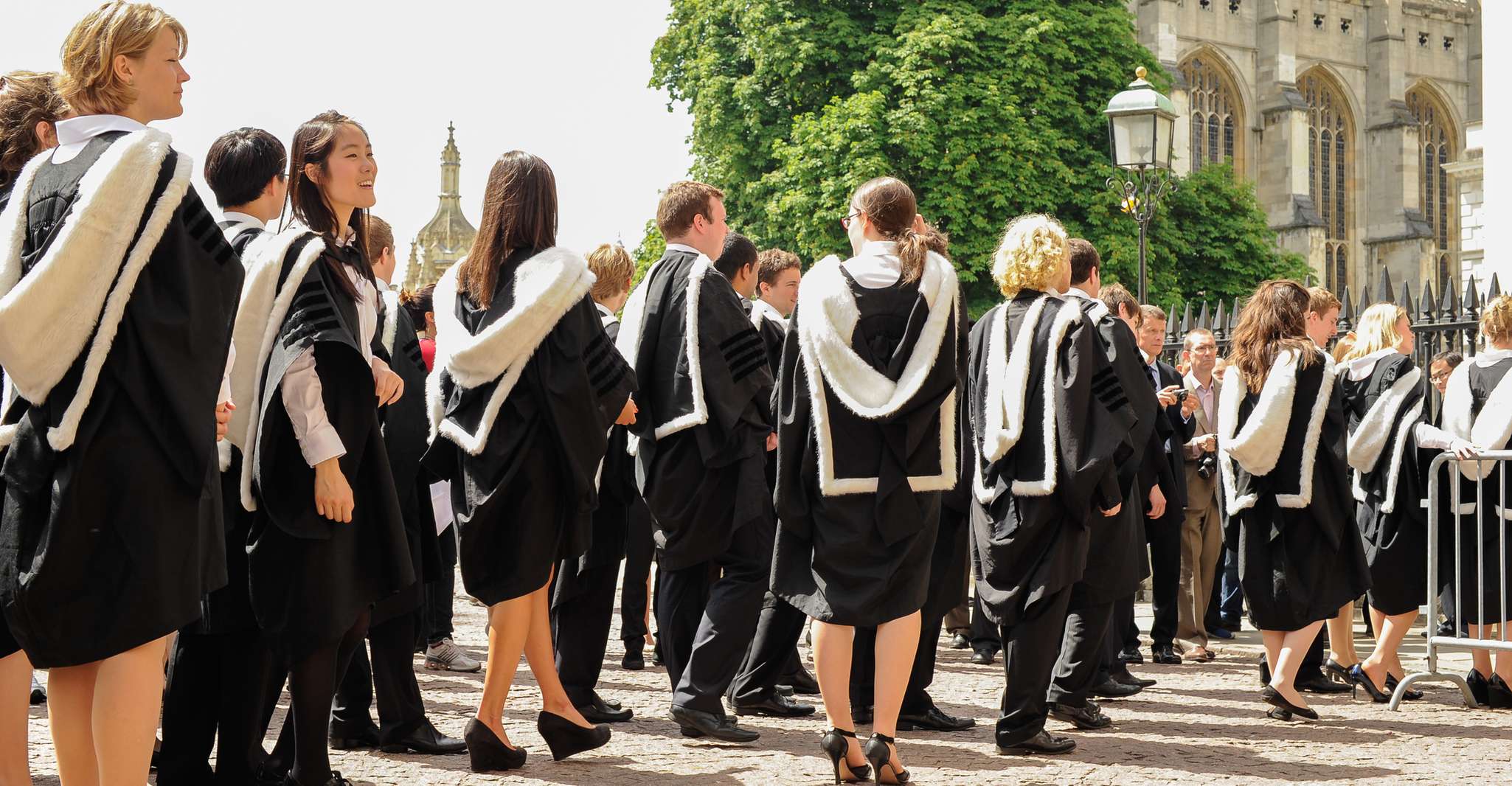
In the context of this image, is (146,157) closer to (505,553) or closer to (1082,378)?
(505,553)

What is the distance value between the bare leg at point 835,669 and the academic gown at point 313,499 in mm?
1474

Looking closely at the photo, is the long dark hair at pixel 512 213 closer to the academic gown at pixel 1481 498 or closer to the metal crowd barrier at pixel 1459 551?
the metal crowd barrier at pixel 1459 551

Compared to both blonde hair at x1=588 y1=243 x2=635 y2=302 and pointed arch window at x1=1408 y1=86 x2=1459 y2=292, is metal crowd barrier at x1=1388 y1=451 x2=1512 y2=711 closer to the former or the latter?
blonde hair at x1=588 y1=243 x2=635 y2=302

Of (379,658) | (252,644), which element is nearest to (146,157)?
(252,644)

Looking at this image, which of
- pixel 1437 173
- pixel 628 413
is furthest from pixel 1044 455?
pixel 1437 173

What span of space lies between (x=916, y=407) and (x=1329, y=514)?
7.75ft

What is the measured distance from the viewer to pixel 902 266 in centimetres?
577

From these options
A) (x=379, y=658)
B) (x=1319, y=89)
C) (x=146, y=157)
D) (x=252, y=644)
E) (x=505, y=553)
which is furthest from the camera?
(x=1319, y=89)

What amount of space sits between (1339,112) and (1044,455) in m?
59.4

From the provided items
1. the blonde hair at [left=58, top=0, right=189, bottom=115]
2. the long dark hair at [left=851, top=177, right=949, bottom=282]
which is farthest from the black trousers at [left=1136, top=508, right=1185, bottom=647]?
the blonde hair at [left=58, top=0, right=189, bottom=115]

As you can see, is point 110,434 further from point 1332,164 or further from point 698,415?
point 1332,164

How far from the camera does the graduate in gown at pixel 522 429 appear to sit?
554 cm

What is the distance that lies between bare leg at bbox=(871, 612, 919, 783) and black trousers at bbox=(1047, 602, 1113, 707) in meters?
1.40

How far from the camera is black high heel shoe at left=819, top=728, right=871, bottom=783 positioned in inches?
214
